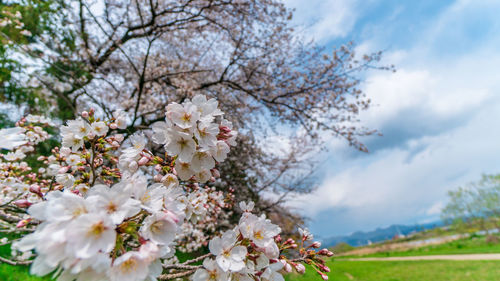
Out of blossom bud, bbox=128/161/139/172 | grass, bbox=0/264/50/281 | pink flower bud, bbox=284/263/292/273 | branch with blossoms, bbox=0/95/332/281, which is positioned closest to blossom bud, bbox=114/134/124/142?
branch with blossoms, bbox=0/95/332/281

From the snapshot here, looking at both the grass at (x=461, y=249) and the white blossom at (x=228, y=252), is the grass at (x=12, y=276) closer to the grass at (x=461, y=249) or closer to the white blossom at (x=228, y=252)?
the white blossom at (x=228, y=252)

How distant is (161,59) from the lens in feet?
20.4

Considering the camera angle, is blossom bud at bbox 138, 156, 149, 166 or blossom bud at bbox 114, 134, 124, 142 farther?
blossom bud at bbox 114, 134, 124, 142

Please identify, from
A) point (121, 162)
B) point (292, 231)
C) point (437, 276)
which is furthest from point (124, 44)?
point (437, 276)

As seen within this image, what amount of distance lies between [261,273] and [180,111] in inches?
30.9

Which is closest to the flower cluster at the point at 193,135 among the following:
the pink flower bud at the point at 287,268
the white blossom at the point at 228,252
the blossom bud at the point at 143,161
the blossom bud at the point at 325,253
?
the blossom bud at the point at 143,161

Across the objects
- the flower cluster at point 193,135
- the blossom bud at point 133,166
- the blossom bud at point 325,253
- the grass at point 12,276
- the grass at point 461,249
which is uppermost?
the grass at point 461,249

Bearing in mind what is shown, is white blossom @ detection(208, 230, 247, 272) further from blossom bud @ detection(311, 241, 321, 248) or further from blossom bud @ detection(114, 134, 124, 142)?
blossom bud @ detection(114, 134, 124, 142)

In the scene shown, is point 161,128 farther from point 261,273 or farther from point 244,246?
point 261,273

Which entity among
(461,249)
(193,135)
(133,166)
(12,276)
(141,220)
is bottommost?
(12,276)

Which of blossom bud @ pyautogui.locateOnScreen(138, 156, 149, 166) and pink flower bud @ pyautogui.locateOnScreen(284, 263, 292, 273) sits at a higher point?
blossom bud @ pyautogui.locateOnScreen(138, 156, 149, 166)

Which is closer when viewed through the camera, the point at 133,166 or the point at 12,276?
the point at 133,166

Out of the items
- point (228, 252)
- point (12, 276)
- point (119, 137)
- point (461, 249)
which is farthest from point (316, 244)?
point (461, 249)

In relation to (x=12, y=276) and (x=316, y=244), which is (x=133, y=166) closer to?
(x=316, y=244)
